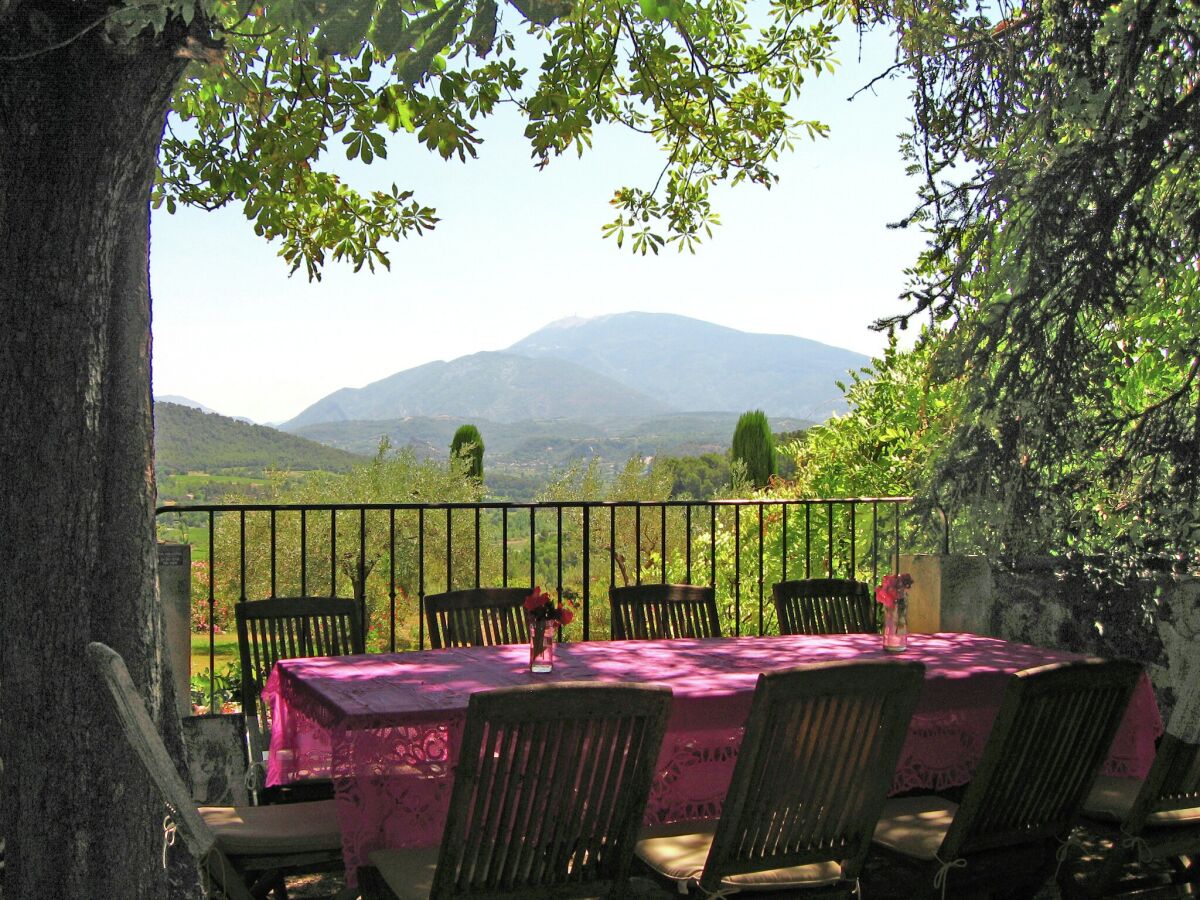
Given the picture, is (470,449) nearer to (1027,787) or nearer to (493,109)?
(493,109)

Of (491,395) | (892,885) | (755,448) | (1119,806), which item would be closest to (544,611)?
(892,885)

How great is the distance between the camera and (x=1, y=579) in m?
3.09

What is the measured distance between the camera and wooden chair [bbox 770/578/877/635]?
16.6ft

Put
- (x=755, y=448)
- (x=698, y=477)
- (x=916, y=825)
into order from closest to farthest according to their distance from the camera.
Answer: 1. (x=916, y=825)
2. (x=755, y=448)
3. (x=698, y=477)

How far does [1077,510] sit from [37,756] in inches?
189

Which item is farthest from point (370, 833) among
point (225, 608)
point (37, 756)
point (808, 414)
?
point (808, 414)

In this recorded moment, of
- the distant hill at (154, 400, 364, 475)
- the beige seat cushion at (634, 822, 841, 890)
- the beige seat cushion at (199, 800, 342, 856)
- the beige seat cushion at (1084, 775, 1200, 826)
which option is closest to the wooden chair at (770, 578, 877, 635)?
the beige seat cushion at (1084, 775, 1200, 826)

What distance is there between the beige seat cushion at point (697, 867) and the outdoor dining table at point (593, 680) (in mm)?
76

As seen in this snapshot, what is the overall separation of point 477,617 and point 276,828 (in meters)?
1.52

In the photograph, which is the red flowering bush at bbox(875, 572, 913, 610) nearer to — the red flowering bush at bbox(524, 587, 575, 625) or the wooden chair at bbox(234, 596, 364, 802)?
the red flowering bush at bbox(524, 587, 575, 625)

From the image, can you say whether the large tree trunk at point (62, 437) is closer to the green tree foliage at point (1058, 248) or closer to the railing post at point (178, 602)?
the railing post at point (178, 602)

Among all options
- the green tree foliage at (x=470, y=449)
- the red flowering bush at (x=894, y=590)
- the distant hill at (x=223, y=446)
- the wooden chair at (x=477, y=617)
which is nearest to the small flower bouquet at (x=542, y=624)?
the wooden chair at (x=477, y=617)

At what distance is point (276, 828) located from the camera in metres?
3.15

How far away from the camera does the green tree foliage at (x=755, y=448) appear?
19562 millimetres
